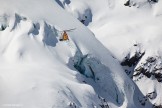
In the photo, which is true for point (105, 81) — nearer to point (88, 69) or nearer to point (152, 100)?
point (88, 69)

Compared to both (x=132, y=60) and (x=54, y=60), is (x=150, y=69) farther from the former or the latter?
(x=54, y=60)

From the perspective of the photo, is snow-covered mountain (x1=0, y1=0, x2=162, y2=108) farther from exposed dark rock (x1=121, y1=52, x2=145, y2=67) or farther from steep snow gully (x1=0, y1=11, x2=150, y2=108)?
exposed dark rock (x1=121, y1=52, x2=145, y2=67)

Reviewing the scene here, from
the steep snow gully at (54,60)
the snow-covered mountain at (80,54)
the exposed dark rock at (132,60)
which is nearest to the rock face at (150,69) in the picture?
the snow-covered mountain at (80,54)

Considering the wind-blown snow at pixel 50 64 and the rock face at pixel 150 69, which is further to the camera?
the rock face at pixel 150 69

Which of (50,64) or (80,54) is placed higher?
(80,54)

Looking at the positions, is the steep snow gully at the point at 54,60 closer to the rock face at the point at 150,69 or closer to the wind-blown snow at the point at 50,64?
the wind-blown snow at the point at 50,64

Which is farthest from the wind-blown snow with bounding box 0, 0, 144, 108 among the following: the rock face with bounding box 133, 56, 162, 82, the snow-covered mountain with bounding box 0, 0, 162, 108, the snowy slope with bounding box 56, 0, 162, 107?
the rock face with bounding box 133, 56, 162, 82

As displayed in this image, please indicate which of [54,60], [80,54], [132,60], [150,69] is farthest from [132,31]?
[54,60]

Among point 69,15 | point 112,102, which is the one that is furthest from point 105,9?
point 112,102
